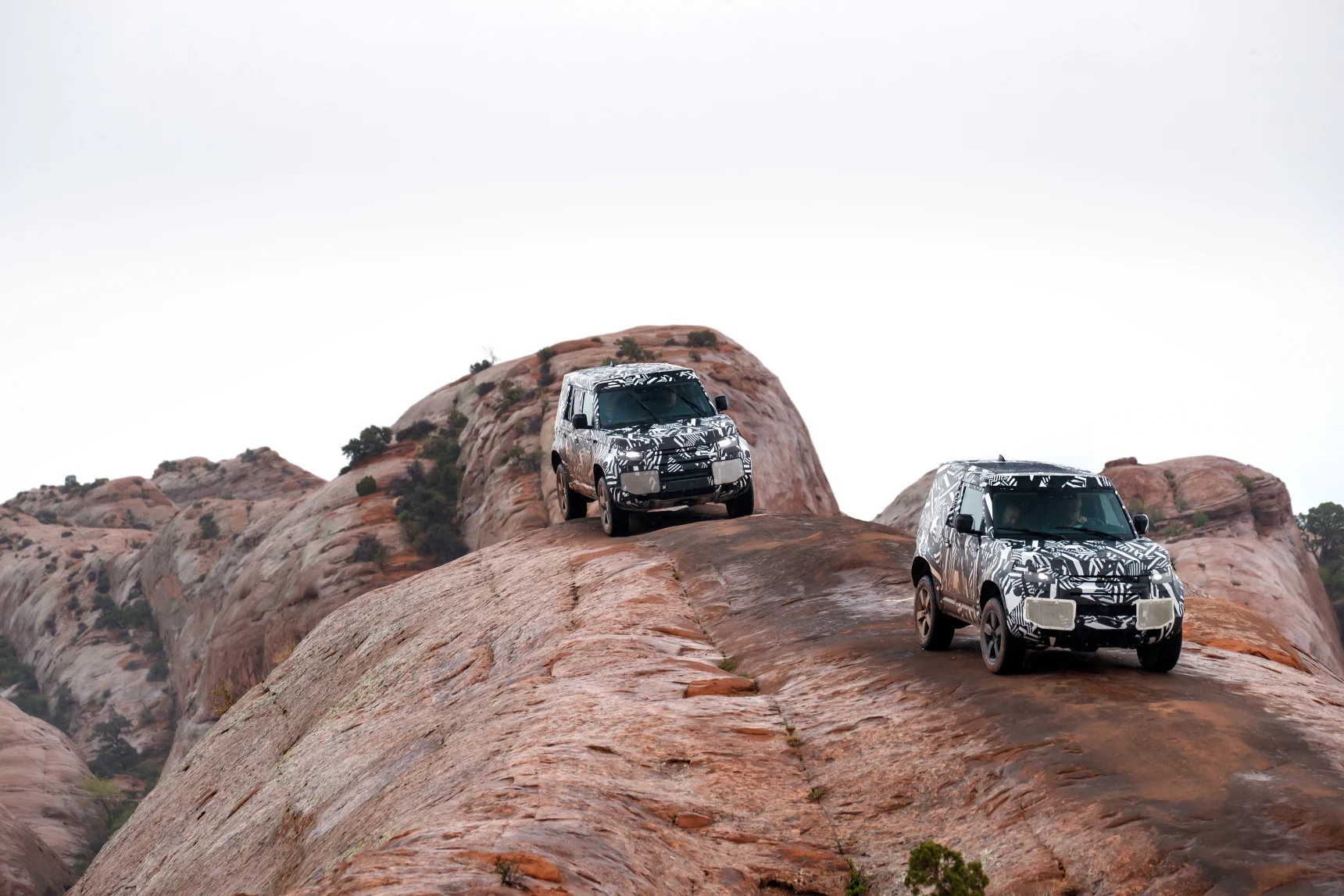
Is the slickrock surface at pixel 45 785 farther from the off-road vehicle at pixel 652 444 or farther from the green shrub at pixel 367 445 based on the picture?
the off-road vehicle at pixel 652 444

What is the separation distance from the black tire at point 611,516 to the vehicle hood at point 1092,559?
10.9m

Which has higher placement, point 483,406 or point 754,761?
point 483,406

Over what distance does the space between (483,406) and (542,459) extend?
9225 millimetres

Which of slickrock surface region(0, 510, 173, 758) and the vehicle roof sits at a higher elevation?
the vehicle roof

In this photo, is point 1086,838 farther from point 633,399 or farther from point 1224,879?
point 633,399

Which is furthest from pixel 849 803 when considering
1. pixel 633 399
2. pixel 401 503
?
pixel 401 503

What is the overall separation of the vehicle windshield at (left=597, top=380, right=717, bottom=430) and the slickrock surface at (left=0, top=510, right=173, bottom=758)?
173 feet

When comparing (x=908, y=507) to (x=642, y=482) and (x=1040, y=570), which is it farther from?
(x=1040, y=570)

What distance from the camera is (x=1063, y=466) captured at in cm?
1264

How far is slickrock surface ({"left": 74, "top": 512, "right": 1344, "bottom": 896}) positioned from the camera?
755cm

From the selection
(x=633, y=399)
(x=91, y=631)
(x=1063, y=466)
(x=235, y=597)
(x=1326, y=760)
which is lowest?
(x=91, y=631)

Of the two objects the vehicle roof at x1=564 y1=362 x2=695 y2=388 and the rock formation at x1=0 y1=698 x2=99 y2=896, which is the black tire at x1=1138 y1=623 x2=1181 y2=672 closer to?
the vehicle roof at x1=564 y1=362 x2=695 y2=388

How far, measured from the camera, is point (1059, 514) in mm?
11844

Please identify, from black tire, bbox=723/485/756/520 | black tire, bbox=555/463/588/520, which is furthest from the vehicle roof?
black tire, bbox=723/485/756/520
